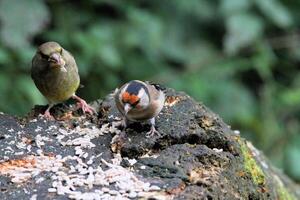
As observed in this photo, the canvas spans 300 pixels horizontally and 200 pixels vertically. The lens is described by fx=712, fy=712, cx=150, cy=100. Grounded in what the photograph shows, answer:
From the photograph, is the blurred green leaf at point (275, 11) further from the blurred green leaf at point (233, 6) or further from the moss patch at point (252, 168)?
the moss patch at point (252, 168)

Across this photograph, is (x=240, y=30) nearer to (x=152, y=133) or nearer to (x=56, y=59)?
(x=56, y=59)

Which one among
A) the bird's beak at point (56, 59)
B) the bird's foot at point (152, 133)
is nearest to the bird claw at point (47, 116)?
the bird's beak at point (56, 59)

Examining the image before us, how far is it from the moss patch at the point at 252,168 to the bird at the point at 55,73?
84cm

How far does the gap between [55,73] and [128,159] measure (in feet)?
2.99

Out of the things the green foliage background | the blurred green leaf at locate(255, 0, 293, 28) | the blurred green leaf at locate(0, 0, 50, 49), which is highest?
the blurred green leaf at locate(255, 0, 293, 28)

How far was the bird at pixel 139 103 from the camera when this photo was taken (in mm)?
3406

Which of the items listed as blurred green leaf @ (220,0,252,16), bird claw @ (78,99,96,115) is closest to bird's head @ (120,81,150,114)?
bird claw @ (78,99,96,115)

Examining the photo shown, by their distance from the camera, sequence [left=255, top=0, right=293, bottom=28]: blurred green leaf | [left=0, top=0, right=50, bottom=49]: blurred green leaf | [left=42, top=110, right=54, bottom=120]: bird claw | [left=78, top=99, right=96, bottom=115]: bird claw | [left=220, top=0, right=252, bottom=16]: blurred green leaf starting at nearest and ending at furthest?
[left=42, top=110, right=54, bottom=120]: bird claw < [left=78, top=99, right=96, bottom=115]: bird claw < [left=0, top=0, right=50, bottom=49]: blurred green leaf < [left=220, top=0, right=252, bottom=16]: blurred green leaf < [left=255, top=0, right=293, bottom=28]: blurred green leaf

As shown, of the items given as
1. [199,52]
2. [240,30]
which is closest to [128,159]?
[240,30]

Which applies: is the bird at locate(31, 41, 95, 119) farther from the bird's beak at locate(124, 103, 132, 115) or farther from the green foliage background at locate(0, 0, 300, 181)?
the green foliage background at locate(0, 0, 300, 181)

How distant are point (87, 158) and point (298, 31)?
4488 mm

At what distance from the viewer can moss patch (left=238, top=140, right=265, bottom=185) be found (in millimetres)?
3443

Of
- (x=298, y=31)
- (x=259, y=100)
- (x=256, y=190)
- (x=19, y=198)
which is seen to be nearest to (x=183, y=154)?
(x=256, y=190)

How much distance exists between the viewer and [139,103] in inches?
135
